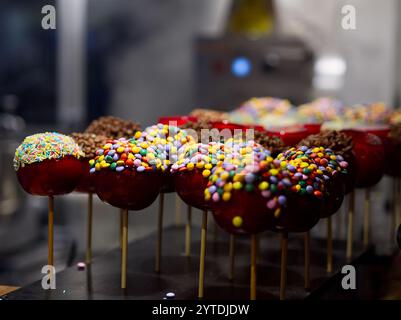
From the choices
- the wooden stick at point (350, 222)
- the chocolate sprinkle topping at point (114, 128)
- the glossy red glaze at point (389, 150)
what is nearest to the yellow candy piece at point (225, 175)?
the chocolate sprinkle topping at point (114, 128)

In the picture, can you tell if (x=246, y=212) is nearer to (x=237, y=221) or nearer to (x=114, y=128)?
(x=237, y=221)

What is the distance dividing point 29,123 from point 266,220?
3535mm

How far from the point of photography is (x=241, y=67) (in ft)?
13.4

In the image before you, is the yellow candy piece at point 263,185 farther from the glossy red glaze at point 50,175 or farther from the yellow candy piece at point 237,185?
the glossy red glaze at point 50,175

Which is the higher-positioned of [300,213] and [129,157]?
[129,157]

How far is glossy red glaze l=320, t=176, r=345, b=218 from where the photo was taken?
136 centimetres

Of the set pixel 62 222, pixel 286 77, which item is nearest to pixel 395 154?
pixel 62 222

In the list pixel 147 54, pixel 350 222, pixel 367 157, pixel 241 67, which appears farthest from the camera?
pixel 147 54

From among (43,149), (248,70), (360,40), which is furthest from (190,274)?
(360,40)

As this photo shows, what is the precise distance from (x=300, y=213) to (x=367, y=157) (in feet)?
1.53

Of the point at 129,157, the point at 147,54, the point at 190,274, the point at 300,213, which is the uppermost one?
the point at 147,54

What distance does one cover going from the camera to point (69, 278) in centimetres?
151

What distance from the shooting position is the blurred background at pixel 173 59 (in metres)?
4.08
